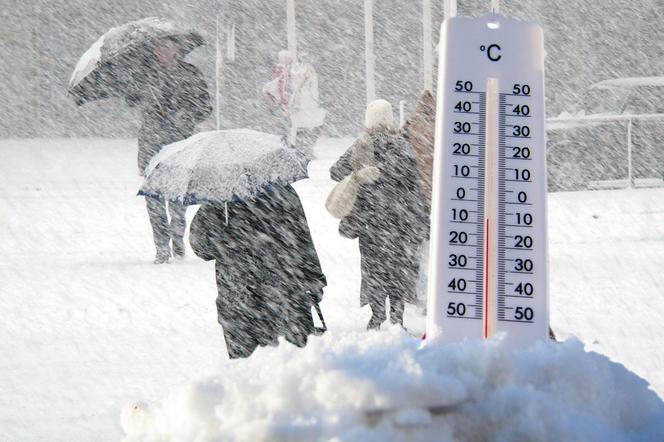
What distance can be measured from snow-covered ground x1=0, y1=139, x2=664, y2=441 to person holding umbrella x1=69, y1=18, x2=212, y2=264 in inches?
19.3

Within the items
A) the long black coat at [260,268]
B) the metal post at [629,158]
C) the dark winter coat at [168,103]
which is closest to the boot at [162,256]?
the dark winter coat at [168,103]

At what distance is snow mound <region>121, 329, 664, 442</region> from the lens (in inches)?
47.9

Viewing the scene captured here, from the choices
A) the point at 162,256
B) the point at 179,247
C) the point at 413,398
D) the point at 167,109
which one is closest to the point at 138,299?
the point at 162,256

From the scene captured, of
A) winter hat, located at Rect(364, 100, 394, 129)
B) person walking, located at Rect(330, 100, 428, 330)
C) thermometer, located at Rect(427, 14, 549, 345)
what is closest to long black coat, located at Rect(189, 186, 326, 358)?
person walking, located at Rect(330, 100, 428, 330)

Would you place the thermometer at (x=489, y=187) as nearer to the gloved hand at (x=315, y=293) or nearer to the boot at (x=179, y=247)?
the gloved hand at (x=315, y=293)

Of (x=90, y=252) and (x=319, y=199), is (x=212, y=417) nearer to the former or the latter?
(x=90, y=252)

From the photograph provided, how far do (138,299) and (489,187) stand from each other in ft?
20.7

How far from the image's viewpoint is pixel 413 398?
123 cm

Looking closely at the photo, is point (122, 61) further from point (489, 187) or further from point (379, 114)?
point (489, 187)

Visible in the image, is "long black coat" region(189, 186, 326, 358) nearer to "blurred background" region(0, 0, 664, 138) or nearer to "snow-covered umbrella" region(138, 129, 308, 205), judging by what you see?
"snow-covered umbrella" region(138, 129, 308, 205)

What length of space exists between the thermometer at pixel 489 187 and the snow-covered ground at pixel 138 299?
522mm

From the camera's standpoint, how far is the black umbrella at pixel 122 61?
32.0ft

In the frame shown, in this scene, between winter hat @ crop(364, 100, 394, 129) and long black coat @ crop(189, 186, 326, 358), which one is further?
winter hat @ crop(364, 100, 394, 129)

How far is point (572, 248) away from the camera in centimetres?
1022
